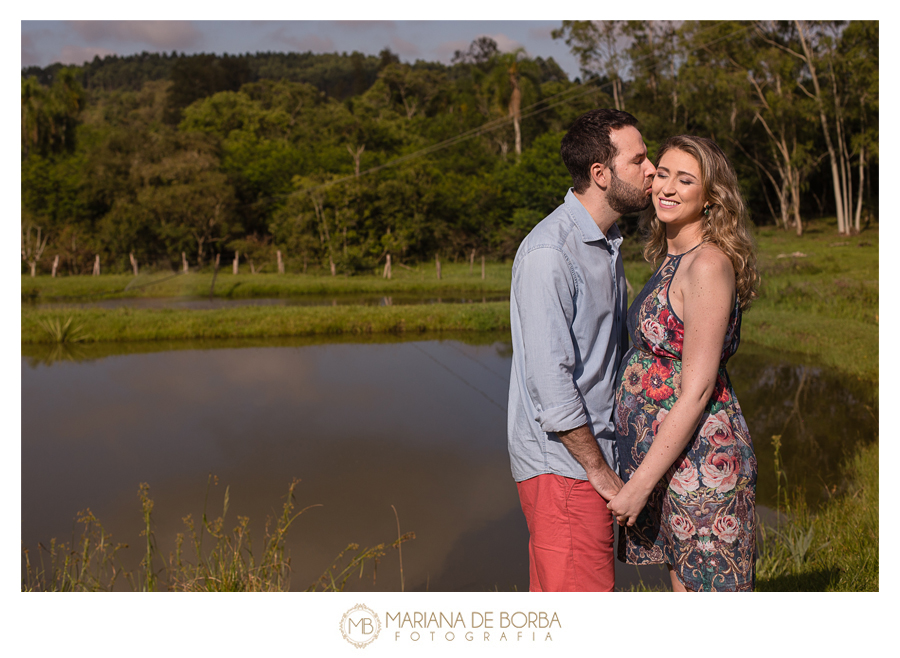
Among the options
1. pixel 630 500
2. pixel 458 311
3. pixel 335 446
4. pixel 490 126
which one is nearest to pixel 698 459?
pixel 630 500

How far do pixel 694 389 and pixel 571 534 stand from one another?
0.58 metres

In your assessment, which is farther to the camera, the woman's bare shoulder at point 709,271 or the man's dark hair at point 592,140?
the man's dark hair at point 592,140

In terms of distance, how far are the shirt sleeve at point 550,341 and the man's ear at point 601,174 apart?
0.97ft

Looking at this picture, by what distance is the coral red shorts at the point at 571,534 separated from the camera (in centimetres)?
208

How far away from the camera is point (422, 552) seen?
17.4 ft

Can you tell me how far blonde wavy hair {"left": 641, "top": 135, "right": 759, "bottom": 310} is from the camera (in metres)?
2.04

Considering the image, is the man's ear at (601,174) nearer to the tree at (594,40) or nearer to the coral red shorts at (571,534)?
the coral red shorts at (571,534)

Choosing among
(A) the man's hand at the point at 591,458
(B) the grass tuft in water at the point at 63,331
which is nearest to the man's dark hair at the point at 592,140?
(A) the man's hand at the point at 591,458

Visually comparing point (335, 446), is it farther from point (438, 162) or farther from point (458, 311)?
point (438, 162)

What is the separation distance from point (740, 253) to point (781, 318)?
13.1 m

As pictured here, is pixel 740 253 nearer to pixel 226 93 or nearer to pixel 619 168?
pixel 619 168

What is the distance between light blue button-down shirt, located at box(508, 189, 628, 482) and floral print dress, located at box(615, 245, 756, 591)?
0.11 metres

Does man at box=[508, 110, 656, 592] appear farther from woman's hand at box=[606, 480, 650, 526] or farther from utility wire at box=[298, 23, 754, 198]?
utility wire at box=[298, 23, 754, 198]
